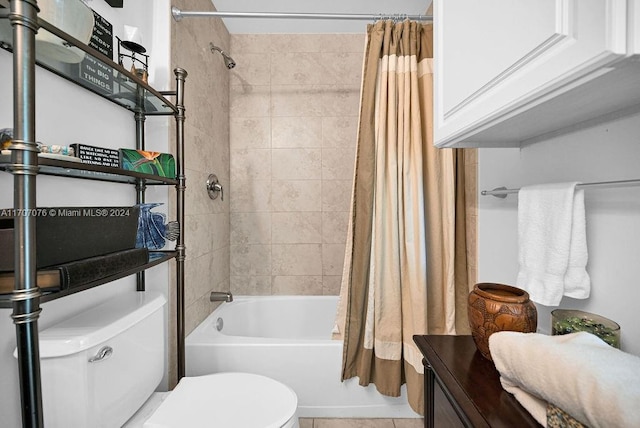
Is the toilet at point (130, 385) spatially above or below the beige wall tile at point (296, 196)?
below

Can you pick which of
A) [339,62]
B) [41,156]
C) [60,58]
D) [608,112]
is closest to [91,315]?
[41,156]

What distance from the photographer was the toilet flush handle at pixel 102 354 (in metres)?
0.80

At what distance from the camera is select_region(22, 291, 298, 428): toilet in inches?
29.9

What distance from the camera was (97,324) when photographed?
869 millimetres

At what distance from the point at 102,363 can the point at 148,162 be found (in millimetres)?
643

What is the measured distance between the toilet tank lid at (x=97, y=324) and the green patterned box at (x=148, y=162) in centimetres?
47

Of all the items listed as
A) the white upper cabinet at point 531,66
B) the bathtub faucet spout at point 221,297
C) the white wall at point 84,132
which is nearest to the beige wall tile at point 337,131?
the white wall at point 84,132

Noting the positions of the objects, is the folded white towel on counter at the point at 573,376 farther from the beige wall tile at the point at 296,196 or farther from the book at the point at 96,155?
the beige wall tile at the point at 296,196

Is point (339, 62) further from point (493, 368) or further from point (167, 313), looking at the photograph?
point (493, 368)

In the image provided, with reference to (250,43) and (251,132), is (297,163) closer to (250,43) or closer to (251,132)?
(251,132)

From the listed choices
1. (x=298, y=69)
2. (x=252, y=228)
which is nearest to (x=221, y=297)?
(x=252, y=228)

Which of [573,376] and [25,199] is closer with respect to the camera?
[573,376]

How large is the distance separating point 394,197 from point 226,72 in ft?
5.16

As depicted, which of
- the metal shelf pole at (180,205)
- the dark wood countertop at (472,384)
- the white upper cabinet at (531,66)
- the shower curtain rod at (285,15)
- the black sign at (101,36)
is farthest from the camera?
the shower curtain rod at (285,15)
